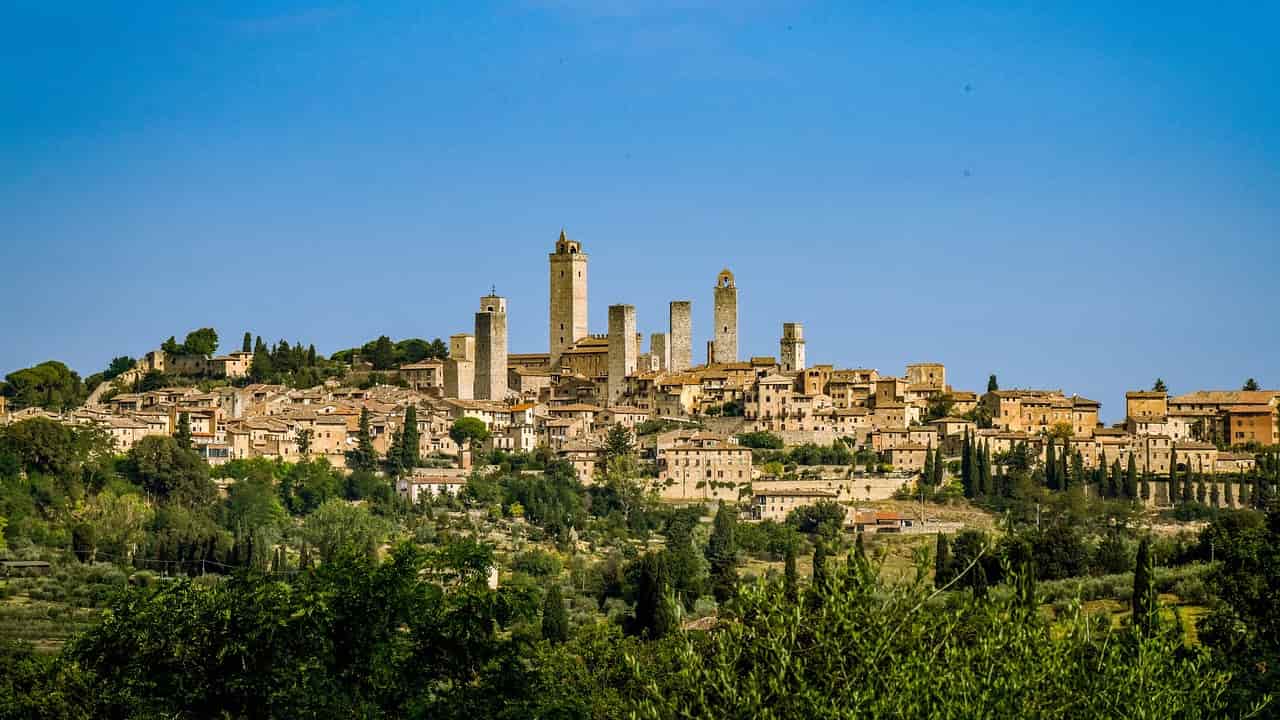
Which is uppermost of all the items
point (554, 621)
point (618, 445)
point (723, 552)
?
point (618, 445)

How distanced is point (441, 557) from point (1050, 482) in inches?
1554

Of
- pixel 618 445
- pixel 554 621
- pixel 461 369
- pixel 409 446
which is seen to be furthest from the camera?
pixel 461 369

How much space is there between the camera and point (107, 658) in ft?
78.5

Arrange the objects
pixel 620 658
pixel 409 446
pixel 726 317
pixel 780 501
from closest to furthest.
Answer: pixel 620 658, pixel 780 501, pixel 409 446, pixel 726 317

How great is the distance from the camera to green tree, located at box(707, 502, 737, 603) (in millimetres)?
43375

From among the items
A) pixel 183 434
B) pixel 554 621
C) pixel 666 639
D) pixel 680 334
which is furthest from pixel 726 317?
pixel 666 639

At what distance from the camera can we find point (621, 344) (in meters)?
72.4

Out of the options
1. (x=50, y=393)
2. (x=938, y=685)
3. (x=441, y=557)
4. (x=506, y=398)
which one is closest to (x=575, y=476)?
(x=506, y=398)

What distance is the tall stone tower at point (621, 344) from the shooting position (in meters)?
71.9

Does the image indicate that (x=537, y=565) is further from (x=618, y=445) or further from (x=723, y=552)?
(x=618, y=445)

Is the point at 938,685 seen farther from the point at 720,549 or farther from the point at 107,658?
the point at 720,549

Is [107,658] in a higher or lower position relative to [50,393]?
lower

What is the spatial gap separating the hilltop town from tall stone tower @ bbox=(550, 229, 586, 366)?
0.07 m

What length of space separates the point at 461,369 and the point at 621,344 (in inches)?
240
